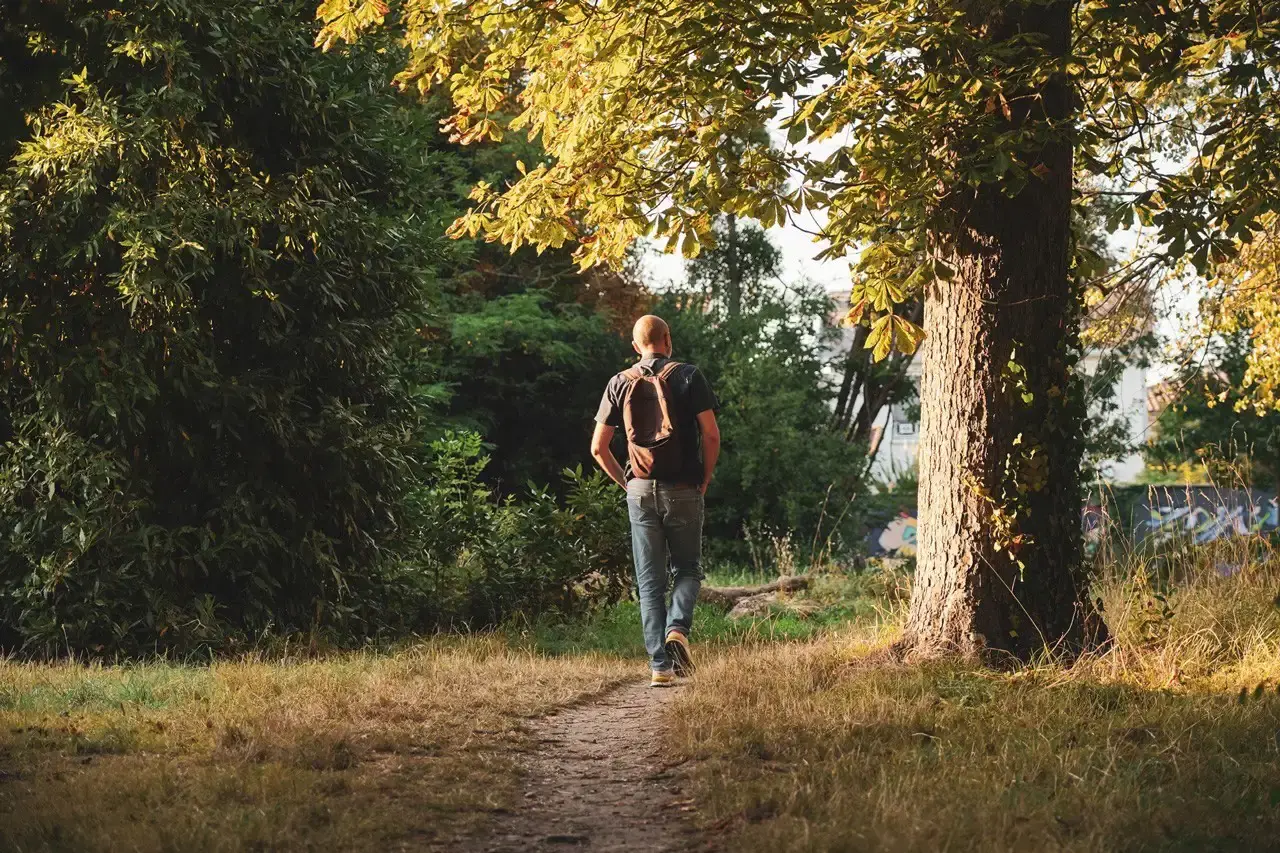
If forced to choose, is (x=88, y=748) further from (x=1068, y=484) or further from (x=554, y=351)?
(x=554, y=351)

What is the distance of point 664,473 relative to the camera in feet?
25.7

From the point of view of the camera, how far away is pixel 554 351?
25062mm

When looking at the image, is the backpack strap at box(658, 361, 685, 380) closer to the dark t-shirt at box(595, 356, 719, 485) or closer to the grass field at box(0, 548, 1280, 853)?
the dark t-shirt at box(595, 356, 719, 485)

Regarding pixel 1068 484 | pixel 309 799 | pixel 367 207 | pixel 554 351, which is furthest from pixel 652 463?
pixel 554 351

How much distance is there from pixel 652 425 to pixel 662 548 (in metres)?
0.77

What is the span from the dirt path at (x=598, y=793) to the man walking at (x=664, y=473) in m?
1.02

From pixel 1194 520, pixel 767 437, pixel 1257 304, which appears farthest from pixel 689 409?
pixel 767 437

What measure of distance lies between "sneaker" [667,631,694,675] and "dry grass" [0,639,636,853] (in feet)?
1.59

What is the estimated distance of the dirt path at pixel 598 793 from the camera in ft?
14.7

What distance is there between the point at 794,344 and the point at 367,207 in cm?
1847

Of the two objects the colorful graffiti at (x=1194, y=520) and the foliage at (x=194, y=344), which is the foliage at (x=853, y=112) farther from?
the colorful graffiti at (x=1194, y=520)

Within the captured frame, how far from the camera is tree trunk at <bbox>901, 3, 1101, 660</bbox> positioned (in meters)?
7.53

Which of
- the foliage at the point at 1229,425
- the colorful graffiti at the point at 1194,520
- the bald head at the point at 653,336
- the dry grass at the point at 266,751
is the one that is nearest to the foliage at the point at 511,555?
the dry grass at the point at 266,751

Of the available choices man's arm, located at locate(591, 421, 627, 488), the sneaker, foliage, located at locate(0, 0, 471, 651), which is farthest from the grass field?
foliage, located at locate(0, 0, 471, 651)
